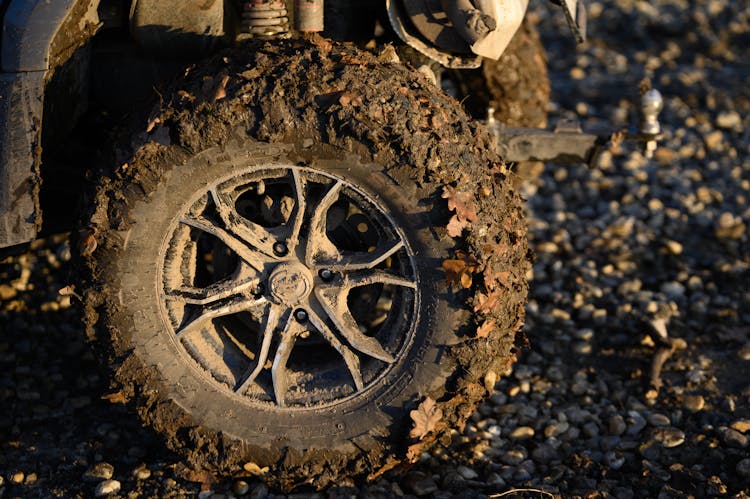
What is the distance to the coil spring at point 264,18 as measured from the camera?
12.2ft

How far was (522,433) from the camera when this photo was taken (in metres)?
4.09

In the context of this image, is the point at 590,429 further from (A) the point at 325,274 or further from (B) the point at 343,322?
(A) the point at 325,274

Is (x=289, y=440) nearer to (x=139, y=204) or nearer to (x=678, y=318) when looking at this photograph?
(x=139, y=204)

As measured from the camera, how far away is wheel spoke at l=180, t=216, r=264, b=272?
339 centimetres

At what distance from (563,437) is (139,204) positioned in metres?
2.17

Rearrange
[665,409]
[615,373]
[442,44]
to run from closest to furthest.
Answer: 1. [442,44]
2. [665,409]
3. [615,373]

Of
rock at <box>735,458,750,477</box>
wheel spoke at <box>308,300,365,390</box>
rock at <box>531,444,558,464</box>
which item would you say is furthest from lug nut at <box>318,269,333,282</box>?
rock at <box>735,458,750,477</box>

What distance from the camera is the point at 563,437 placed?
409 centimetres

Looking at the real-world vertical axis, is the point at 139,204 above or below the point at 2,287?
above

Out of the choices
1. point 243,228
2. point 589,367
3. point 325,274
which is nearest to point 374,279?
point 325,274

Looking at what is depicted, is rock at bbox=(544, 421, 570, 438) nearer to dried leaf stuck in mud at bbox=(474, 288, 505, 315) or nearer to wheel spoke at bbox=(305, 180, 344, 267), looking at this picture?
dried leaf stuck in mud at bbox=(474, 288, 505, 315)

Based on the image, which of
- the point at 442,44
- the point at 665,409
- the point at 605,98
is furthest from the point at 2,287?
the point at 605,98

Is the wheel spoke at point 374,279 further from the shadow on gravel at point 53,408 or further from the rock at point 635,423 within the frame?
the rock at point 635,423

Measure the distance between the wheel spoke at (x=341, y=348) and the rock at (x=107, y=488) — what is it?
3.47ft
